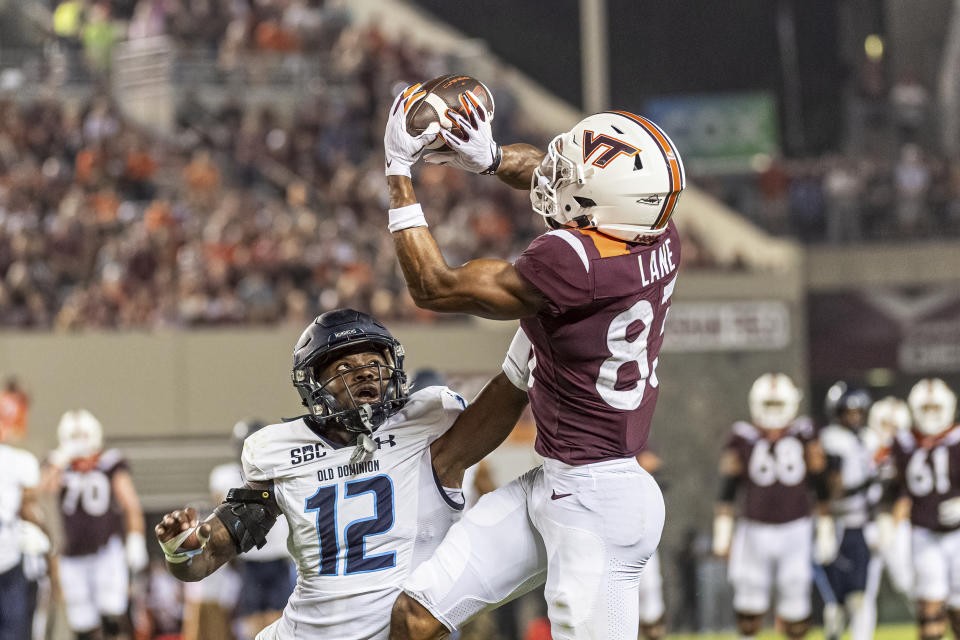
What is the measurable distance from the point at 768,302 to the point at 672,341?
106 centimetres

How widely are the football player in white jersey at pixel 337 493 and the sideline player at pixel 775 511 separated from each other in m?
5.77

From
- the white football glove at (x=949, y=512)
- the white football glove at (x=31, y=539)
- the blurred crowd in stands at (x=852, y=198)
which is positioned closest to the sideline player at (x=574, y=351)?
the white football glove at (x=31, y=539)

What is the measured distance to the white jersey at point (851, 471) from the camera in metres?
9.59

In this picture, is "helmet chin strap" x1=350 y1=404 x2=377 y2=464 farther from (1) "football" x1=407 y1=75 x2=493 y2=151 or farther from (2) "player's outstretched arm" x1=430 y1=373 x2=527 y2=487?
(1) "football" x1=407 y1=75 x2=493 y2=151

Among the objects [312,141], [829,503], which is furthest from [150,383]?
[829,503]

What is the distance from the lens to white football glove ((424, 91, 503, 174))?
3791 mm

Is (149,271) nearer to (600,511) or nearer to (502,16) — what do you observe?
(502,16)

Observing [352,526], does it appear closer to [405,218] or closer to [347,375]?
[347,375]

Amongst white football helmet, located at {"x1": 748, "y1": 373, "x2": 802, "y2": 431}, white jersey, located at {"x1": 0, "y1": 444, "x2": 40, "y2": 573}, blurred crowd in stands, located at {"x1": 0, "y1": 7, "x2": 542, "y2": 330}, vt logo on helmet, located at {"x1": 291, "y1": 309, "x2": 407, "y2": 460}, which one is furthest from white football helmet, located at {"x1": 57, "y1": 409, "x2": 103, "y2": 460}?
vt logo on helmet, located at {"x1": 291, "y1": 309, "x2": 407, "y2": 460}

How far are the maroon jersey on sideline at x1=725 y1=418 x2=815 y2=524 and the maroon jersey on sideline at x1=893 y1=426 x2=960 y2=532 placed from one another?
72cm

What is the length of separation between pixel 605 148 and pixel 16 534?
14.8ft

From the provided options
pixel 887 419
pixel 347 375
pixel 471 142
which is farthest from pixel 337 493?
pixel 887 419

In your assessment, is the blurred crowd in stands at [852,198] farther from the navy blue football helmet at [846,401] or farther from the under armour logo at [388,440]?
the under armour logo at [388,440]

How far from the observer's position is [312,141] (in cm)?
1497
